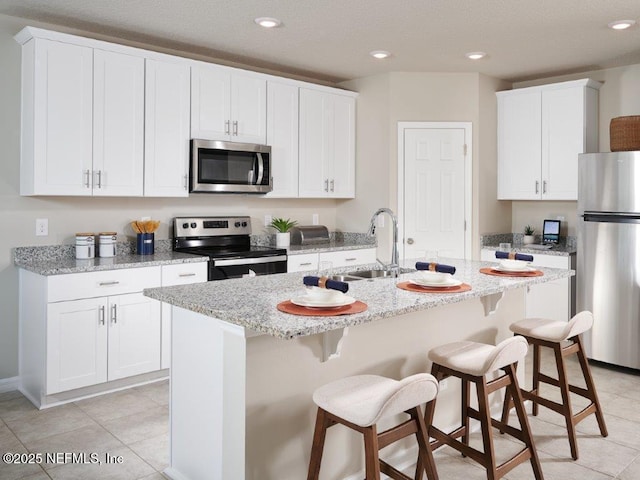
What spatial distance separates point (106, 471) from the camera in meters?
2.61

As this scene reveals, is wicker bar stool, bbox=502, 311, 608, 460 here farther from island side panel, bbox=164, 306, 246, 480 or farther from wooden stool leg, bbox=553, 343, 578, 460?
island side panel, bbox=164, 306, 246, 480

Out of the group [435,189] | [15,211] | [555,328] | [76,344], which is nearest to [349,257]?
[435,189]

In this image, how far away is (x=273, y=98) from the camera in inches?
184

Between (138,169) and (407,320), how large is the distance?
2288mm

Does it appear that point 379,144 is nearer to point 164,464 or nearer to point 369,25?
point 369,25

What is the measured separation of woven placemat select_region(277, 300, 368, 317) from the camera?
1985 millimetres

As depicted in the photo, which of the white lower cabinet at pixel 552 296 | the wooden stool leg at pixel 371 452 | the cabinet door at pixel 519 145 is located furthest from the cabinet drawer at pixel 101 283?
the cabinet door at pixel 519 145

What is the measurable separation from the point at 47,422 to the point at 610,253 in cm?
404

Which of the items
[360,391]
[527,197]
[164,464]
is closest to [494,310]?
[360,391]

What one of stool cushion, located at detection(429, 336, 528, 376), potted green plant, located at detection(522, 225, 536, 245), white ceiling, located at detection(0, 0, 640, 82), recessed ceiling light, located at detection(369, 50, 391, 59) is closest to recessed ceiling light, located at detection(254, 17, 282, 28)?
white ceiling, located at detection(0, 0, 640, 82)

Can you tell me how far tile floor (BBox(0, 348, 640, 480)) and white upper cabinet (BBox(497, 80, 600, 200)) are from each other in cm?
199

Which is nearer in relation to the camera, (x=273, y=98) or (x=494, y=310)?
(x=494, y=310)

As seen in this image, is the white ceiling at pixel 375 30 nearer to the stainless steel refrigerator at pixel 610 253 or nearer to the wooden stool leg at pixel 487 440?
the stainless steel refrigerator at pixel 610 253

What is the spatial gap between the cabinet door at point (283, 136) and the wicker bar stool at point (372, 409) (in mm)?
2918
